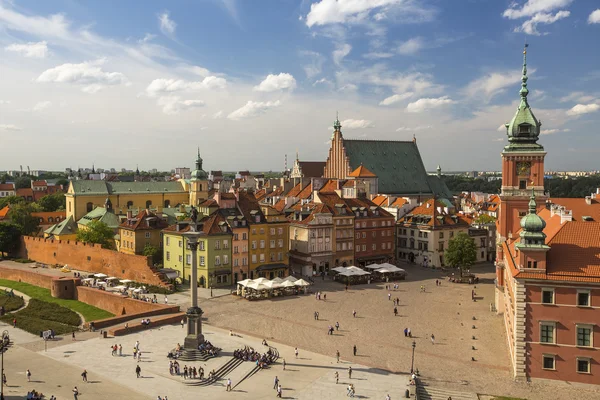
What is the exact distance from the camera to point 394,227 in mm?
85812

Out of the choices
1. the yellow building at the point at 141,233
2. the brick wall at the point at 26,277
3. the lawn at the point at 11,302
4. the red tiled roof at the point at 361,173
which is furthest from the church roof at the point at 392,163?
the lawn at the point at 11,302

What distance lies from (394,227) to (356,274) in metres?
18.4

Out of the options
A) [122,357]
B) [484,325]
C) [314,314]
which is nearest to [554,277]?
[484,325]

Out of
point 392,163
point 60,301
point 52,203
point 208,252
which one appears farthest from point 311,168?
point 60,301

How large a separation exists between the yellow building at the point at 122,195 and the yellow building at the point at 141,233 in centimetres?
2058

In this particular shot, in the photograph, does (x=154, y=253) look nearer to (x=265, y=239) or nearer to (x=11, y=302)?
(x=265, y=239)

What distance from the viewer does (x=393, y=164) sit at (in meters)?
114

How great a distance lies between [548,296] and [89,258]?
193 feet

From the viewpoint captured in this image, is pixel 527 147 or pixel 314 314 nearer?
pixel 314 314

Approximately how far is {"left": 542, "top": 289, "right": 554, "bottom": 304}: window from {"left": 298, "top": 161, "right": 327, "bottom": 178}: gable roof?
310 ft

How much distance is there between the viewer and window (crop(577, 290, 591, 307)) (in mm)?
36000

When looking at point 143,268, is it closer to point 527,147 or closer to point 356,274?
point 356,274

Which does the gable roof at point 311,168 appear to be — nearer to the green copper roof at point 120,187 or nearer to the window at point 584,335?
the green copper roof at point 120,187

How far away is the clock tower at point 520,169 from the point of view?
58531 millimetres
